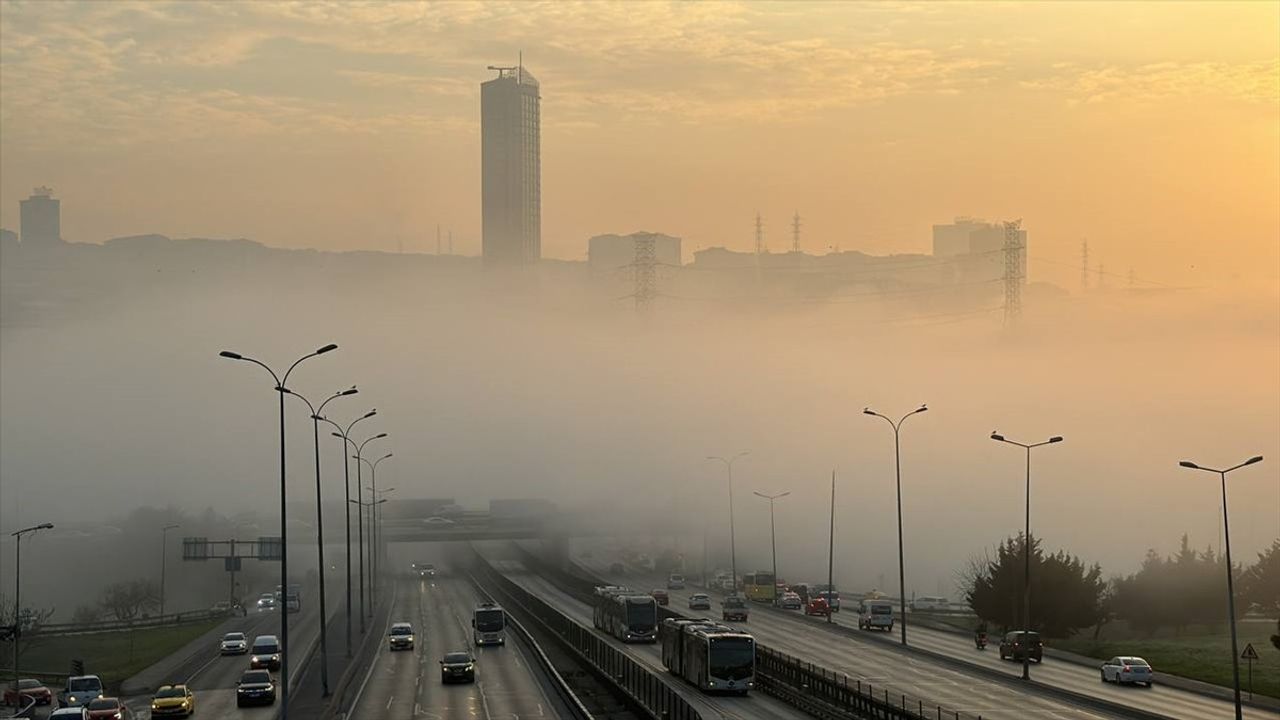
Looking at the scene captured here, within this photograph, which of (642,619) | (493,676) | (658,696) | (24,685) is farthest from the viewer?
(642,619)

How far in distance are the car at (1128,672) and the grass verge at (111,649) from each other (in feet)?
221

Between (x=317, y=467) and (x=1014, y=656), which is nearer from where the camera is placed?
(x=317, y=467)

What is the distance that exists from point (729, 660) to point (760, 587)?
97.8 metres

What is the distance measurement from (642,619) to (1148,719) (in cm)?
5372

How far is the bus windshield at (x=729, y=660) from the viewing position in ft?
278

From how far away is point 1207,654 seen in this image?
112 m

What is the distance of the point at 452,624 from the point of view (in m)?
152

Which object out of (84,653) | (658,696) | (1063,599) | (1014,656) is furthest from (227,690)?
(1063,599)

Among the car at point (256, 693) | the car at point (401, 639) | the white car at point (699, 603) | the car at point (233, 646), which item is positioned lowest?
the white car at point (699, 603)

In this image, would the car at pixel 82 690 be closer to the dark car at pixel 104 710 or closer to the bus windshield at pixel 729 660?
the dark car at pixel 104 710

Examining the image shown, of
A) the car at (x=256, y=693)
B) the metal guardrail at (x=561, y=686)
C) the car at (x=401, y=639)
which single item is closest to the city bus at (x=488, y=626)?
the metal guardrail at (x=561, y=686)

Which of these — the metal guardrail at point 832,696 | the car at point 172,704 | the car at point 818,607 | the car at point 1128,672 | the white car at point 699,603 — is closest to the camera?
the metal guardrail at point 832,696

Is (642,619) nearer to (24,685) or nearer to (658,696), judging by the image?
(24,685)

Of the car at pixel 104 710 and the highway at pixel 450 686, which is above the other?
the car at pixel 104 710
